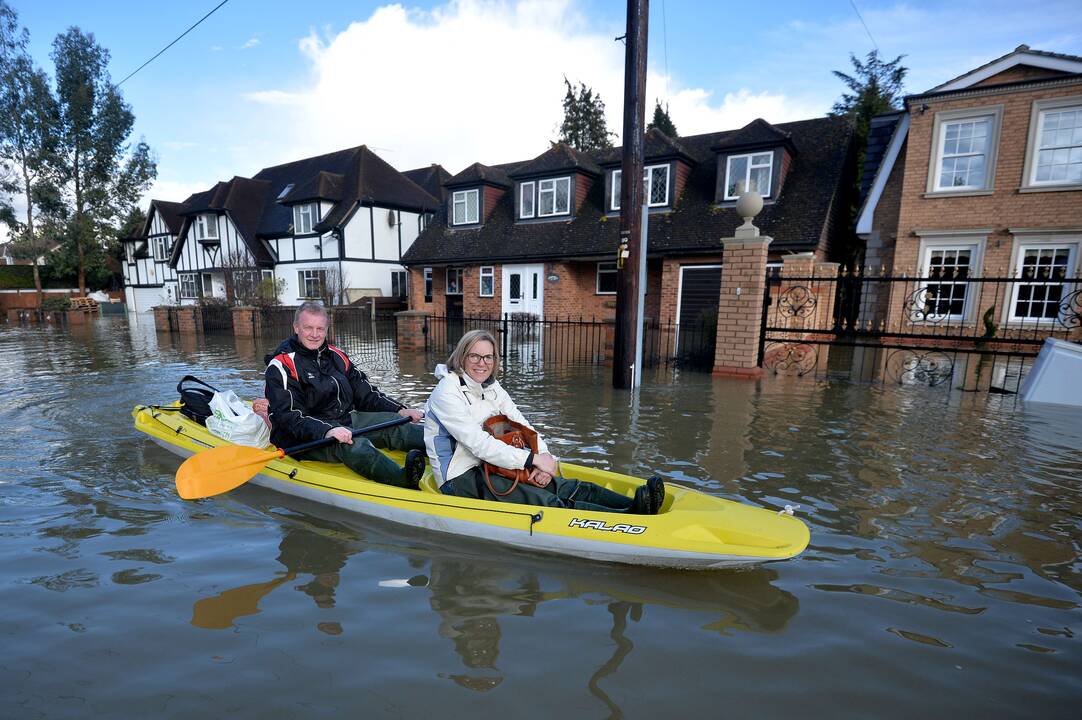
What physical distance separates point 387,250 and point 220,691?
2745 cm

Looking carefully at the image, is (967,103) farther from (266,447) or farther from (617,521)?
(266,447)

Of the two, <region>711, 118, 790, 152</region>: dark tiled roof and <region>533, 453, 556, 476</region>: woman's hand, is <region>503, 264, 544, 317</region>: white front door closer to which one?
<region>711, 118, 790, 152</region>: dark tiled roof

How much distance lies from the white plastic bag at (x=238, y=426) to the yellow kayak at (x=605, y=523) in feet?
3.22

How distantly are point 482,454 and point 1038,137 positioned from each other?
1588 cm

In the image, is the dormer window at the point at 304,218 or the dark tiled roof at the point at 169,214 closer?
the dormer window at the point at 304,218

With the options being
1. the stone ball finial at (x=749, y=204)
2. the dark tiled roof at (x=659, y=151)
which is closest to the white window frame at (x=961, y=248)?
the stone ball finial at (x=749, y=204)

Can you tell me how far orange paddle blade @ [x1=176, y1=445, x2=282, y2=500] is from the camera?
4027mm

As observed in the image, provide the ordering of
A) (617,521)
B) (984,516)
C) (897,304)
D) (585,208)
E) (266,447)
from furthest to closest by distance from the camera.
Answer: (585,208)
(897,304)
(266,447)
(984,516)
(617,521)

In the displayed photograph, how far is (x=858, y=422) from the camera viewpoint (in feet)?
22.5

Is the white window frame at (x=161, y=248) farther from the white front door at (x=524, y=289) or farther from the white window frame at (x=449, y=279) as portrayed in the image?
the white front door at (x=524, y=289)

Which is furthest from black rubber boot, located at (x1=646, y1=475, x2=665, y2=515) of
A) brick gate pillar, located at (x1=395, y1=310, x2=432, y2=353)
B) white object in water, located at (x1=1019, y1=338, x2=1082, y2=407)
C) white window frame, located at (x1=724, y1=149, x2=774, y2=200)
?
white window frame, located at (x1=724, y1=149, x2=774, y2=200)

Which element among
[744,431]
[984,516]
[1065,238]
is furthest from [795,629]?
[1065,238]

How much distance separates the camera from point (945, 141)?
44.5ft

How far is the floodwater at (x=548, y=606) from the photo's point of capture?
2445 mm
